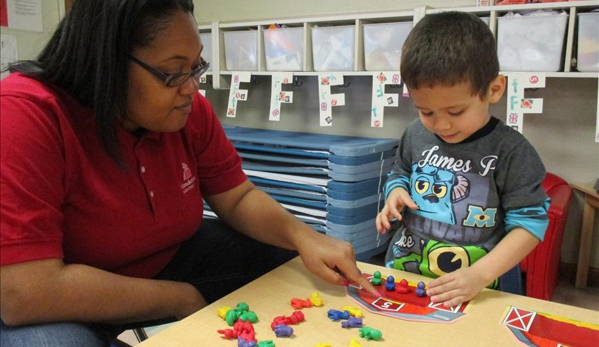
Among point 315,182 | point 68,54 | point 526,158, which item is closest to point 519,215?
point 526,158

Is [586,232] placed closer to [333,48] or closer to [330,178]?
[330,178]

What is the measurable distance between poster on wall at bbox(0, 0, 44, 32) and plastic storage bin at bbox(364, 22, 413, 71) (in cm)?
146

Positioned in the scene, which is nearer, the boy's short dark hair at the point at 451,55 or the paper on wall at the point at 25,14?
the boy's short dark hair at the point at 451,55

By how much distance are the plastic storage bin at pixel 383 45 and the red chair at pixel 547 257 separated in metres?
0.77

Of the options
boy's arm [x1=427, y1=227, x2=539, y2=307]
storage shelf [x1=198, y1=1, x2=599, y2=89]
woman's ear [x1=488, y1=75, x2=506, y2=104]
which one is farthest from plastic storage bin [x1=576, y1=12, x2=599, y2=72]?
boy's arm [x1=427, y1=227, x2=539, y2=307]

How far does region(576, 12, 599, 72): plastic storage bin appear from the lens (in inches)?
63.4

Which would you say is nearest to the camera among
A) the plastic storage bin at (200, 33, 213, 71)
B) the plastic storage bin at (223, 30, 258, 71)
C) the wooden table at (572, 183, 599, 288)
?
the wooden table at (572, 183, 599, 288)

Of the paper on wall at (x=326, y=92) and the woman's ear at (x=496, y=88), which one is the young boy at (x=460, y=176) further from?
the paper on wall at (x=326, y=92)

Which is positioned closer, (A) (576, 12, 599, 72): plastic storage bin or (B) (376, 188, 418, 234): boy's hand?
(B) (376, 188, 418, 234): boy's hand

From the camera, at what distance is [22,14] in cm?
213

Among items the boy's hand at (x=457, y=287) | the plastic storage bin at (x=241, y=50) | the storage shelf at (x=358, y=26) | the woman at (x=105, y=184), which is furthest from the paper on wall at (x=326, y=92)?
the boy's hand at (x=457, y=287)

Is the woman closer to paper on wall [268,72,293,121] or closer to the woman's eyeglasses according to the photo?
the woman's eyeglasses

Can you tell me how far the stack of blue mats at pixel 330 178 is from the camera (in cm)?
190

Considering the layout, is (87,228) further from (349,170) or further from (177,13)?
(349,170)
